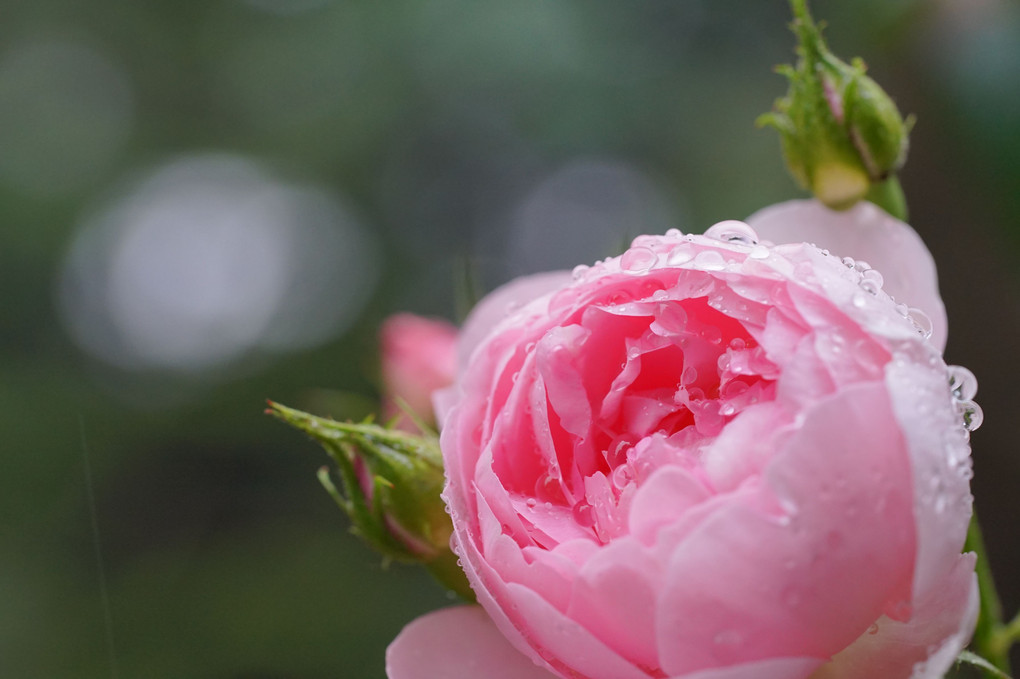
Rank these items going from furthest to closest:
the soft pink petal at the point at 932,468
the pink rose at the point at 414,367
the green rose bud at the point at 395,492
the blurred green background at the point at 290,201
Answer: the blurred green background at the point at 290,201, the pink rose at the point at 414,367, the green rose bud at the point at 395,492, the soft pink petal at the point at 932,468

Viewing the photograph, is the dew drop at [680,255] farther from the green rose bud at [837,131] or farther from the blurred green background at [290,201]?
Result: the blurred green background at [290,201]

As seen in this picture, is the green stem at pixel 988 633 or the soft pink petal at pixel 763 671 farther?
the green stem at pixel 988 633

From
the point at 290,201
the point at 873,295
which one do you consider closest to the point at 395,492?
the point at 873,295

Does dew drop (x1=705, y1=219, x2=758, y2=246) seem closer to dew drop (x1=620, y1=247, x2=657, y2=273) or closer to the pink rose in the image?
→ dew drop (x1=620, y1=247, x2=657, y2=273)

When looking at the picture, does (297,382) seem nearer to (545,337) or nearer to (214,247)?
(214,247)

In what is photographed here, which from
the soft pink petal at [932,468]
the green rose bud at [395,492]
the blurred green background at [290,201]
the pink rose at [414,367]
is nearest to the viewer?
the soft pink petal at [932,468]

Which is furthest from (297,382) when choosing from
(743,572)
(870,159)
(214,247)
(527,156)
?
(743,572)

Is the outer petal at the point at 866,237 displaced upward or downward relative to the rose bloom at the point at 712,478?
upward

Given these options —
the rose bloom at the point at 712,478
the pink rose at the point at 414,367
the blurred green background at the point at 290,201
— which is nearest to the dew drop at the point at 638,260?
the rose bloom at the point at 712,478

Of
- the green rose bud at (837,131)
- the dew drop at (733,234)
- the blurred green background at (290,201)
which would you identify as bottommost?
the blurred green background at (290,201)
